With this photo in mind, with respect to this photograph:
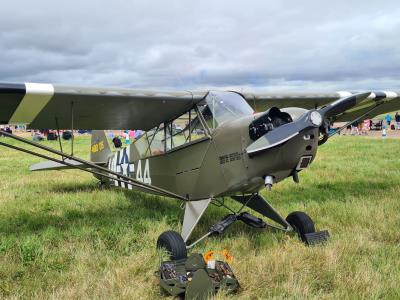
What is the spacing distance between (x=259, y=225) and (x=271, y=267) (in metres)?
1.42

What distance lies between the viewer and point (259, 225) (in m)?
5.29

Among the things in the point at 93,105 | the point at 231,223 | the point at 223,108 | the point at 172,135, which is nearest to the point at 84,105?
the point at 93,105

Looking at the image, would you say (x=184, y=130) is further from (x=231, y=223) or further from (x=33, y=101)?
(x=33, y=101)

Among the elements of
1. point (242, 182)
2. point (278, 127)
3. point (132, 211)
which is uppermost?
point (278, 127)

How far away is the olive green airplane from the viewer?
4250 mm

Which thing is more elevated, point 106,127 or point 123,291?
point 106,127

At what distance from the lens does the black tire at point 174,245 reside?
172 inches

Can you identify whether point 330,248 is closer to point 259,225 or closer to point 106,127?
point 259,225

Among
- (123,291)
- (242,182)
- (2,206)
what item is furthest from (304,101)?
→ (2,206)

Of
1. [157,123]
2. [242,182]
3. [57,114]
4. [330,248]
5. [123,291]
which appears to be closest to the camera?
[123,291]

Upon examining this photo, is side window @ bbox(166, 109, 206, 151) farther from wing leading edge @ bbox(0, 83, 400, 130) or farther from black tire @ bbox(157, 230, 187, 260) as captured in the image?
black tire @ bbox(157, 230, 187, 260)

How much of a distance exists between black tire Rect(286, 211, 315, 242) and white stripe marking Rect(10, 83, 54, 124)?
3662mm

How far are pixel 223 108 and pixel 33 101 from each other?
253 cm

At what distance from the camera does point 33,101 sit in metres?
5.16
